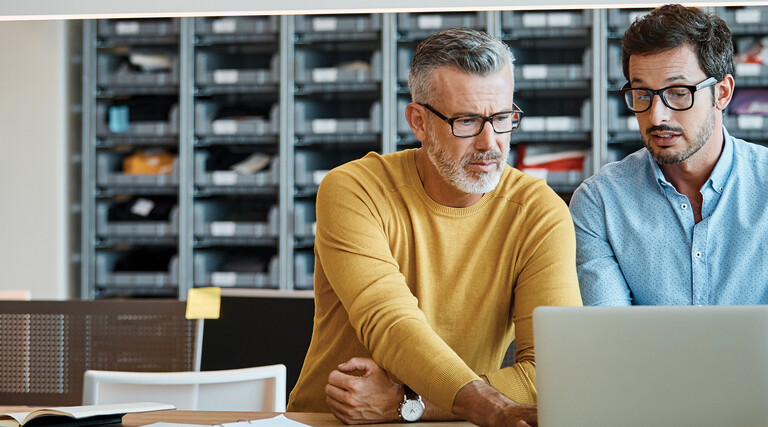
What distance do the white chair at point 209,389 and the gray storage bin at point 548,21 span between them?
2835 millimetres

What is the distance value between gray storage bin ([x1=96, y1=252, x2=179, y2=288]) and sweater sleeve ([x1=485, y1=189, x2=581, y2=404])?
2.97 m

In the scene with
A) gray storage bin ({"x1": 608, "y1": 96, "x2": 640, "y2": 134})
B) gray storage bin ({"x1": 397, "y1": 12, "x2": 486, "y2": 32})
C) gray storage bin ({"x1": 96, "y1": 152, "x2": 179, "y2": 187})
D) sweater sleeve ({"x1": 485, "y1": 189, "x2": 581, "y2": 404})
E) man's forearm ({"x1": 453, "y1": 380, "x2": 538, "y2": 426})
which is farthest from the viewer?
gray storage bin ({"x1": 96, "y1": 152, "x2": 179, "y2": 187})

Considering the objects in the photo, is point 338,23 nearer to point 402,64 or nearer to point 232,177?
point 402,64

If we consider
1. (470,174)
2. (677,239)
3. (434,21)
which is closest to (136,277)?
(434,21)

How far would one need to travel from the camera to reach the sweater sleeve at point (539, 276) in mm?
1364

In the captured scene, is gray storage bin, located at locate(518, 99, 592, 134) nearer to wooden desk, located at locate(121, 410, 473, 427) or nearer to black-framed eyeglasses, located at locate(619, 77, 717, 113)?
black-framed eyeglasses, located at locate(619, 77, 717, 113)

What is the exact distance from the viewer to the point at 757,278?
1.62 metres

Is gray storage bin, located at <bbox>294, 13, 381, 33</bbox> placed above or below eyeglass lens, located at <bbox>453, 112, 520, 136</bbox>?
above

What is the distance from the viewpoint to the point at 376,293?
54.4 inches

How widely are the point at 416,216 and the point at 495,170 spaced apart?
18 centimetres

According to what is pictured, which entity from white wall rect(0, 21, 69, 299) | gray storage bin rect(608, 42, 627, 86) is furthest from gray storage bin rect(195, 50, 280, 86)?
gray storage bin rect(608, 42, 627, 86)

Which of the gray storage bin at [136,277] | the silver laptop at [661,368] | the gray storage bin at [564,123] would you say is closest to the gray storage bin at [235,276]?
the gray storage bin at [136,277]

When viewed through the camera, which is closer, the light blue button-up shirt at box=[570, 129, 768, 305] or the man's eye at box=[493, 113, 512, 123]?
the man's eye at box=[493, 113, 512, 123]

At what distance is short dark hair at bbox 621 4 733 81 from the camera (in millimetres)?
1600
